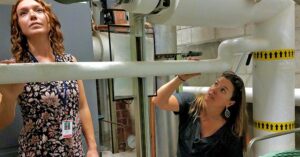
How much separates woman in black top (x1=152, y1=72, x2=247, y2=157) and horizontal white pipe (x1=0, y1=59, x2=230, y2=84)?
0.56m

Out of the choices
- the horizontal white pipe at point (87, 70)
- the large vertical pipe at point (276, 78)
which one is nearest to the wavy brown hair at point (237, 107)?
the large vertical pipe at point (276, 78)

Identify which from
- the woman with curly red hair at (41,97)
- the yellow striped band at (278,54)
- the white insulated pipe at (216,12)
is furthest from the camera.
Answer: the yellow striped band at (278,54)

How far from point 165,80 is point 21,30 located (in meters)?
0.92

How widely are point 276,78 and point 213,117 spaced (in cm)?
43

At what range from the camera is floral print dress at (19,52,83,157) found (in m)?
1.14

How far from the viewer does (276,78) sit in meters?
1.29

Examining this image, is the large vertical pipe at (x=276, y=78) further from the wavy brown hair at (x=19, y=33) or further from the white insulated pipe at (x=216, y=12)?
the wavy brown hair at (x=19, y=33)

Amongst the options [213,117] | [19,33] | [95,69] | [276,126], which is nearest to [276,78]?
[276,126]

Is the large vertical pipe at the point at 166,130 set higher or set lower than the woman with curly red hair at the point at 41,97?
lower

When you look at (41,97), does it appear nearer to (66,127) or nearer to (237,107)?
(66,127)

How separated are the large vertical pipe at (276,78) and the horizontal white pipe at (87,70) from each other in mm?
532

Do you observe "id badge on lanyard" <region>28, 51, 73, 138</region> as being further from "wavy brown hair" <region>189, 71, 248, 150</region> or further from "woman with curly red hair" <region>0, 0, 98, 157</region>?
"wavy brown hair" <region>189, 71, 248, 150</region>

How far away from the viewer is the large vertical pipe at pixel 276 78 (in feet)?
4.21

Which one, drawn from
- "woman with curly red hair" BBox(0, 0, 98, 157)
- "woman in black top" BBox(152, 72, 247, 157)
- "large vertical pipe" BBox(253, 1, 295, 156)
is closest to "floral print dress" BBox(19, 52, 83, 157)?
"woman with curly red hair" BBox(0, 0, 98, 157)
